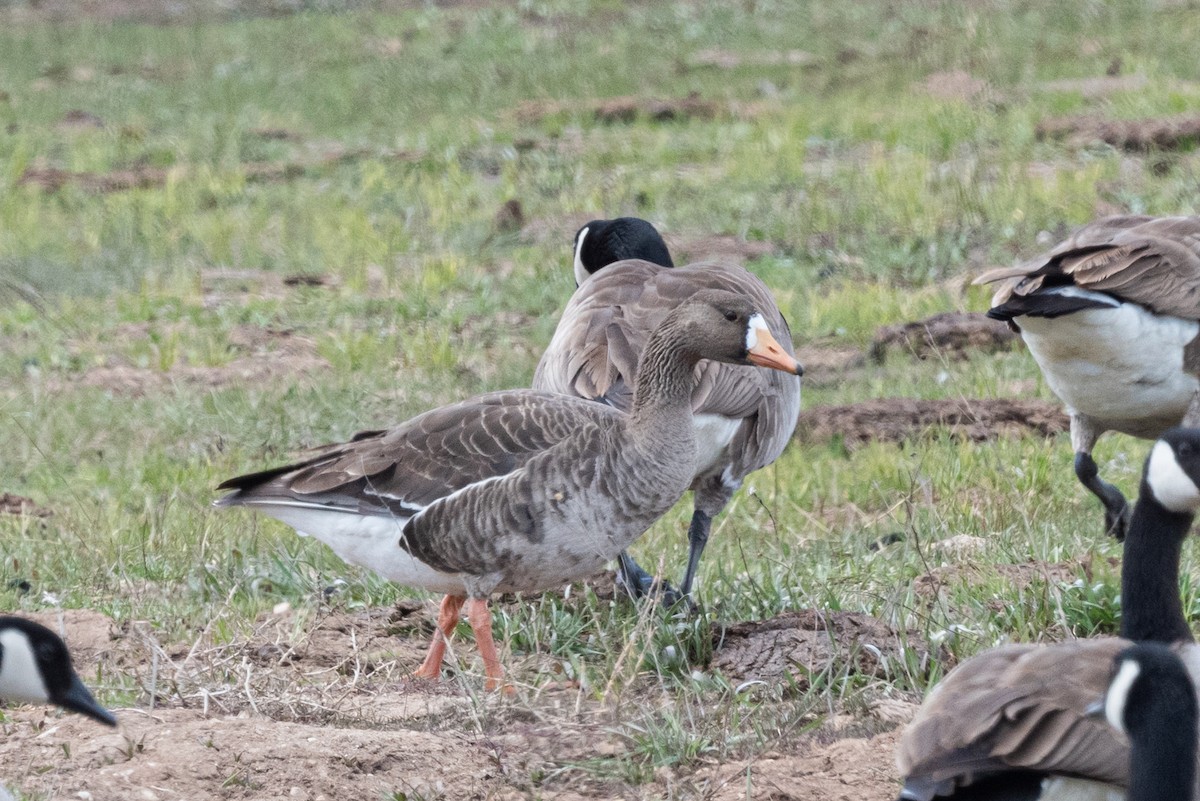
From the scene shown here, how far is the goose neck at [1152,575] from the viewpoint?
169 inches

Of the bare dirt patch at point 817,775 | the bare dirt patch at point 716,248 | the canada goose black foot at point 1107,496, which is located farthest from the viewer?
the bare dirt patch at point 716,248

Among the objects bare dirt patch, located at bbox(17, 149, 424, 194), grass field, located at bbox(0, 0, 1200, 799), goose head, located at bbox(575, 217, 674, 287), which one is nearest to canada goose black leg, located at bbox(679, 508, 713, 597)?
grass field, located at bbox(0, 0, 1200, 799)

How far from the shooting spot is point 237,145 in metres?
16.8

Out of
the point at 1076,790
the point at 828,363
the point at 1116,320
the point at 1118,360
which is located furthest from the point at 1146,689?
the point at 828,363

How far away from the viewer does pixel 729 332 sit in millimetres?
5789

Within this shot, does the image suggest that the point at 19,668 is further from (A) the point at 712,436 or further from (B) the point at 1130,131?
(B) the point at 1130,131

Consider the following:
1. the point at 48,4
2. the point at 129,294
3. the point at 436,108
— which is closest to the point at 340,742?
the point at 129,294

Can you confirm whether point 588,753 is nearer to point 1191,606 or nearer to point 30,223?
point 1191,606

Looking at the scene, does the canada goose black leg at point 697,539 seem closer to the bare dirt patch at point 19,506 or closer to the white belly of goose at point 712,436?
the white belly of goose at point 712,436

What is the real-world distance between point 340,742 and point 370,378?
5.75 m

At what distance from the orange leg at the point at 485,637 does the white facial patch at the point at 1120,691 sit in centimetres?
246

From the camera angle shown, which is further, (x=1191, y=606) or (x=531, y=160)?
(x=531, y=160)

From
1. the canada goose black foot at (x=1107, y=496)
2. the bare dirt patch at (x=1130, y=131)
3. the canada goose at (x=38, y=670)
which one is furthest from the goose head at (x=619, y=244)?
the bare dirt patch at (x=1130, y=131)

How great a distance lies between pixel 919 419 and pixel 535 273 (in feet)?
13.3
